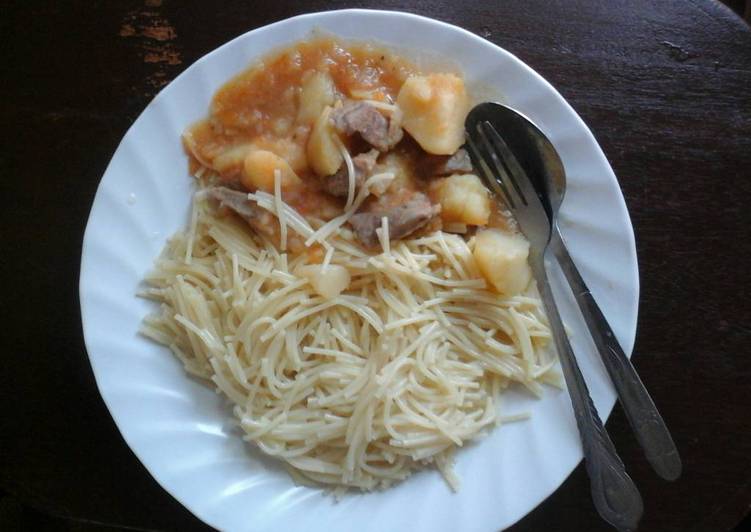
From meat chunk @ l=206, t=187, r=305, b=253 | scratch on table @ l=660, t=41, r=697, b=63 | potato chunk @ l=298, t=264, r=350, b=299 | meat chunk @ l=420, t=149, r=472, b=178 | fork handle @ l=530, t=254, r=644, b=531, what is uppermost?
scratch on table @ l=660, t=41, r=697, b=63

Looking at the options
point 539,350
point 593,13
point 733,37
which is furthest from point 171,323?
point 733,37

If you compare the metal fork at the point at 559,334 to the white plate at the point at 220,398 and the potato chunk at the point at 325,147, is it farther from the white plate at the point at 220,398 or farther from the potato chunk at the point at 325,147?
the potato chunk at the point at 325,147

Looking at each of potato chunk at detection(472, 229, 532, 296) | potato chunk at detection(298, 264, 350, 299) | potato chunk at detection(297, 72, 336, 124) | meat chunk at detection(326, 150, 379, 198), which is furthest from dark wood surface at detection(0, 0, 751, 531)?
potato chunk at detection(298, 264, 350, 299)

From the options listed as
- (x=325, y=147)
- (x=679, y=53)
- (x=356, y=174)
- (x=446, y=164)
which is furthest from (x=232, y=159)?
(x=679, y=53)

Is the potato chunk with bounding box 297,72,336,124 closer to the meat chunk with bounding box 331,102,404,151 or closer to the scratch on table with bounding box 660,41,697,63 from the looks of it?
the meat chunk with bounding box 331,102,404,151

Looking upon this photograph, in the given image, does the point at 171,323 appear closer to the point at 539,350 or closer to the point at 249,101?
the point at 249,101
